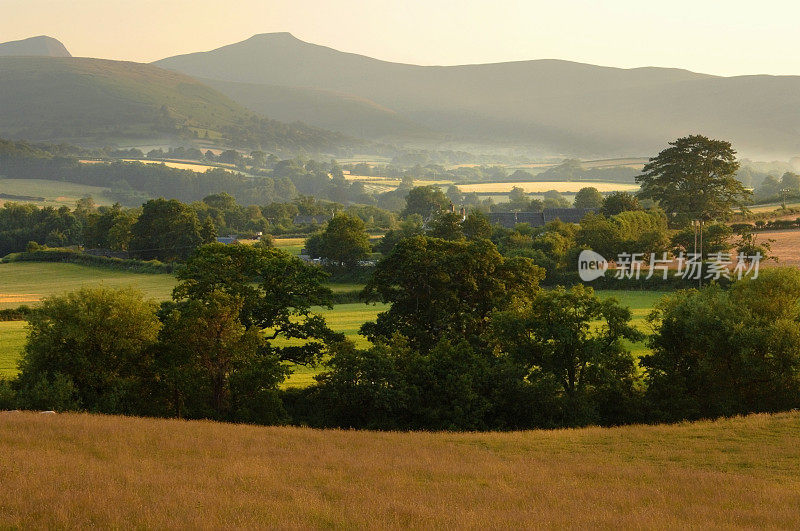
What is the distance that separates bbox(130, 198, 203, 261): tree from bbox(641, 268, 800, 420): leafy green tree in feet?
276

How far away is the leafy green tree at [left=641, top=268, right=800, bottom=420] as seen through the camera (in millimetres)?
34938

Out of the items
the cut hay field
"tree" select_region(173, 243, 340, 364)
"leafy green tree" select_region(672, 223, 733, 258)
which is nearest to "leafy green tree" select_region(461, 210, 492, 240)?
"leafy green tree" select_region(672, 223, 733, 258)

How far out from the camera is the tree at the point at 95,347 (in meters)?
33.4

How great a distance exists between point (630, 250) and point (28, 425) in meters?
74.6

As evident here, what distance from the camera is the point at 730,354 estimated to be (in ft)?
119

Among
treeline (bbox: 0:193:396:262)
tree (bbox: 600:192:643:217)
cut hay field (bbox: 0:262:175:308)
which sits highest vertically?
tree (bbox: 600:192:643:217)

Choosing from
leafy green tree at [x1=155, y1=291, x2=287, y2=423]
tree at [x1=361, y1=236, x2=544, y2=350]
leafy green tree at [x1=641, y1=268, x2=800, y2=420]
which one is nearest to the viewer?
leafy green tree at [x1=155, y1=291, x2=287, y2=423]

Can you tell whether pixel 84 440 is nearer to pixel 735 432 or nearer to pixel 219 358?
pixel 219 358

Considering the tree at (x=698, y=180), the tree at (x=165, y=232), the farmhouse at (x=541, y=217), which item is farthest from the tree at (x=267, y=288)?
the farmhouse at (x=541, y=217)

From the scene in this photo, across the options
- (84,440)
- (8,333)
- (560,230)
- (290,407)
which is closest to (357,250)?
(560,230)

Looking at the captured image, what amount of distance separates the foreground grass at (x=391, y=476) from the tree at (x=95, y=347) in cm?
506

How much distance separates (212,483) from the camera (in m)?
18.5

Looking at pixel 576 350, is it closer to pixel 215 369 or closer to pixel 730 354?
pixel 730 354

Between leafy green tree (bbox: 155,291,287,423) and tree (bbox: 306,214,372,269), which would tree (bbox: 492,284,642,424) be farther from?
tree (bbox: 306,214,372,269)
